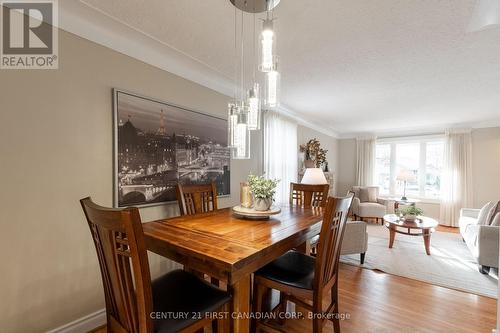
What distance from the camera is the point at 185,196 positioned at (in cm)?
214

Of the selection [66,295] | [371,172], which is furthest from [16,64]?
[371,172]

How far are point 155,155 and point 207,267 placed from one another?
1.43m

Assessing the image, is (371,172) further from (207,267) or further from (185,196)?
(207,267)

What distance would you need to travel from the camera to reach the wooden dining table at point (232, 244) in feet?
3.39

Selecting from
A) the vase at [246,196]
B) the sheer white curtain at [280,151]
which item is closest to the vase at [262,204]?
the vase at [246,196]

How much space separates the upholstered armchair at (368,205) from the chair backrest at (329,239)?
3.78m

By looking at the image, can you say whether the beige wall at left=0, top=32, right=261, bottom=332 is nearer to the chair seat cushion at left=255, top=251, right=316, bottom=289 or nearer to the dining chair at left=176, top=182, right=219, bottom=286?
the dining chair at left=176, top=182, right=219, bottom=286

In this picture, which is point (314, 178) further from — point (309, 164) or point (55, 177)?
point (55, 177)

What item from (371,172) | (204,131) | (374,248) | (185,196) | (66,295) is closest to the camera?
(66,295)

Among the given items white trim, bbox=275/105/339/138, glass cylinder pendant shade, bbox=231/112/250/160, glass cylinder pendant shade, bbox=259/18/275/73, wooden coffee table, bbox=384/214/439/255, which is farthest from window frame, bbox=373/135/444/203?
glass cylinder pendant shade, bbox=259/18/275/73

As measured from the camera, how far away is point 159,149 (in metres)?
2.19

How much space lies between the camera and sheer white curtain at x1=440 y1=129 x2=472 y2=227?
201 inches

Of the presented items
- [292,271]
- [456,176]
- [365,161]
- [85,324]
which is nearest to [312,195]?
[292,271]

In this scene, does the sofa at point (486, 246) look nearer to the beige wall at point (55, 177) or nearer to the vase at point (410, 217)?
the vase at point (410, 217)
